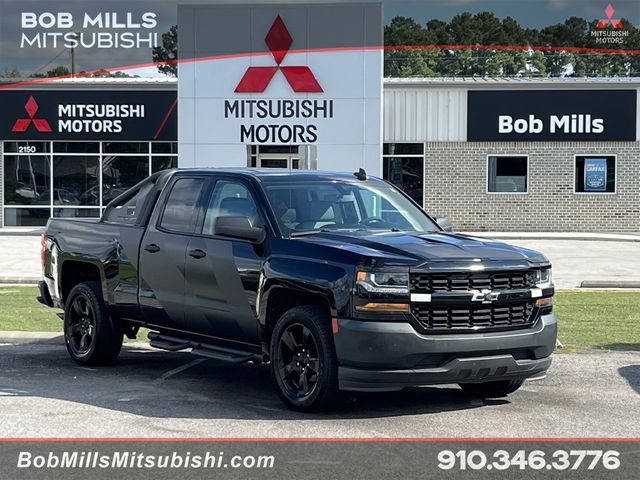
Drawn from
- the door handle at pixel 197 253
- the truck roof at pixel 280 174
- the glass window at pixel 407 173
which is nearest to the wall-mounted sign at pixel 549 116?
the glass window at pixel 407 173

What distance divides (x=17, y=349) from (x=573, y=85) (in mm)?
27850

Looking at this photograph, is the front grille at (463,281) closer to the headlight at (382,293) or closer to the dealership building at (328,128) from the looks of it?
the headlight at (382,293)

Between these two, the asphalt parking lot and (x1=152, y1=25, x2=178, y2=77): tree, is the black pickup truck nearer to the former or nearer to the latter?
the asphalt parking lot

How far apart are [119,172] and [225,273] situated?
96.2 feet

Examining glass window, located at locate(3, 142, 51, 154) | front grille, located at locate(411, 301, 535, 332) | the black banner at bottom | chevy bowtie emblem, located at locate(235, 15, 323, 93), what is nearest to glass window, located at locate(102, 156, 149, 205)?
glass window, located at locate(3, 142, 51, 154)

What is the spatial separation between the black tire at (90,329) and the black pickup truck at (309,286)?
14 millimetres

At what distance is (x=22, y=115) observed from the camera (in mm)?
37062

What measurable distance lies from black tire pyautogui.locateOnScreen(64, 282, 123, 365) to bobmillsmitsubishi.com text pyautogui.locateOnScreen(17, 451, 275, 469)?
132 inches

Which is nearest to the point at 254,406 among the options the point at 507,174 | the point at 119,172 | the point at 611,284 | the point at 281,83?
the point at 611,284

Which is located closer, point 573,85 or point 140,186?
point 140,186

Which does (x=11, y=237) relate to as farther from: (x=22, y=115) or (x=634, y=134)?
(x=634, y=134)

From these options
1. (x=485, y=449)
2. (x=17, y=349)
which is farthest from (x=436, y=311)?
A: (x=17, y=349)

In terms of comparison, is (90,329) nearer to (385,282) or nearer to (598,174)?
(385,282)

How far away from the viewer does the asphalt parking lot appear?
7.43 meters
